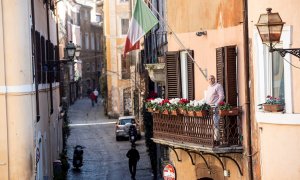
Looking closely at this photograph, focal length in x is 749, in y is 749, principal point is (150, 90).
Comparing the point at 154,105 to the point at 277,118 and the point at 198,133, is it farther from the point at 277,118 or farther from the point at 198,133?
the point at 277,118

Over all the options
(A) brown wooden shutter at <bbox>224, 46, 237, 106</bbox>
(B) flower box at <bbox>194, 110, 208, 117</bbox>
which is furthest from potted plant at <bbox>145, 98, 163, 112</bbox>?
(A) brown wooden shutter at <bbox>224, 46, 237, 106</bbox>

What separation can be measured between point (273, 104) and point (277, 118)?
0.31 metres

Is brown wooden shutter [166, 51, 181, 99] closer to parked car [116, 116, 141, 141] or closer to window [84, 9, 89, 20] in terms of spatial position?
parked car [116, 116, 141, 141]

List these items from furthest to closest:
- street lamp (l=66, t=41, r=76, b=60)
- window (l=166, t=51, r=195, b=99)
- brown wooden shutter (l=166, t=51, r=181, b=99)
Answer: street lamp (l=66, t=41, r=76, b=60)
brown wooden shutter (l=166, t=51, r=181, b=99)
window (l=166, t=51, r=195, b=99)

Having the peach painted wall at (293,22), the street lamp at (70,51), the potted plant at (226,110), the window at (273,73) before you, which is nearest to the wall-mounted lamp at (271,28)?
the peach painted wall at (293,22)

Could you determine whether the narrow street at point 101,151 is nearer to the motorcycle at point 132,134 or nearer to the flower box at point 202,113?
the motorcycle at point 132,134

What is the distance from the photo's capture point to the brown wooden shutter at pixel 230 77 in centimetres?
1652

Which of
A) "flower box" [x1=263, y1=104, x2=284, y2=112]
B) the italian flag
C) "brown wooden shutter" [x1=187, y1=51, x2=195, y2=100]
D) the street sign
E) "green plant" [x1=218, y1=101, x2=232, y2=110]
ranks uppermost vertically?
the italian flag

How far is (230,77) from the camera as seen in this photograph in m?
16.6

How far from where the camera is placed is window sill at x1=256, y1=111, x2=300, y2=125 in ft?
44.3

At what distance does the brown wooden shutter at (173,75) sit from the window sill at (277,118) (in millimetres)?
5515

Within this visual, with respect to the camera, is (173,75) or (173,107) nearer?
(173,107)

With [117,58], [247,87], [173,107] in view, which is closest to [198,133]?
[173,107]

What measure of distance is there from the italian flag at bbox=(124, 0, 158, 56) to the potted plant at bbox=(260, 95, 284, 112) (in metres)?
5.68
